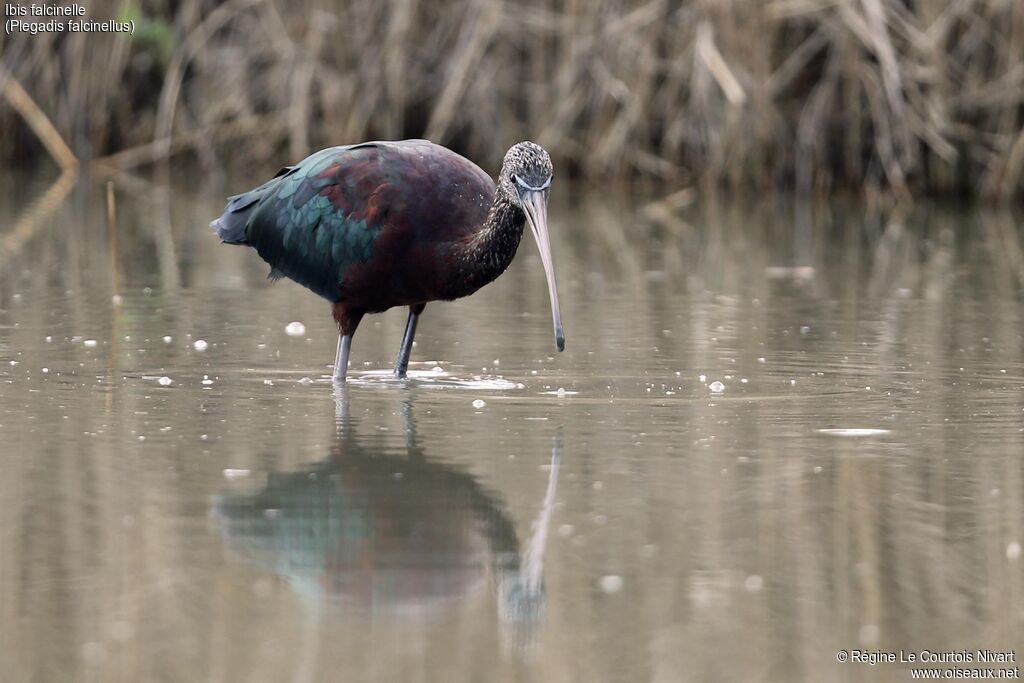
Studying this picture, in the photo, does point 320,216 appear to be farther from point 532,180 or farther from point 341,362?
point 532,180

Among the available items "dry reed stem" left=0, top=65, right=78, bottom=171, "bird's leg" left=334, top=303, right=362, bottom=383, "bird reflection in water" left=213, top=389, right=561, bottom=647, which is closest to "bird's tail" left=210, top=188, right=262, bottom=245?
"bird's leg" left=334, top=303, right=362, bottom=383

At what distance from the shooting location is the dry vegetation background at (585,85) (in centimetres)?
1481

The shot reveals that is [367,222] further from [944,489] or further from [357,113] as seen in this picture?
[357,113]

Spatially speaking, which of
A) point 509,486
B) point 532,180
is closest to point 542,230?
point 532,180

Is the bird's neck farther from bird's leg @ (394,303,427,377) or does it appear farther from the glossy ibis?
bird's leg @ (394,303,427,377)

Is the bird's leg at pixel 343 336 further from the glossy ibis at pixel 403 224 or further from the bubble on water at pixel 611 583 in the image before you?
the bubble on water at pixel 611 583

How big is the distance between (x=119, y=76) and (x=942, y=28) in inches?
289

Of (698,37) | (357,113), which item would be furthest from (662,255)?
(357,113)

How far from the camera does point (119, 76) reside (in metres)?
17.1

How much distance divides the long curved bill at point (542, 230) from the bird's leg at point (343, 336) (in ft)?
3.14

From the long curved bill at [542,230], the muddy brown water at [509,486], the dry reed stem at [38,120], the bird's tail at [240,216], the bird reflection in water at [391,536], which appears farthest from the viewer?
Answer: the dry reed stem at [38,120]

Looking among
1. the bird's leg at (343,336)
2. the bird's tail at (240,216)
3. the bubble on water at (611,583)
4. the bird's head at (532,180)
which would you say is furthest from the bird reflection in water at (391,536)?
the bird's tail at (240,216)

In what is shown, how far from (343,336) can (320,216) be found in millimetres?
504

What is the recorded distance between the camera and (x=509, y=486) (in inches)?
214
